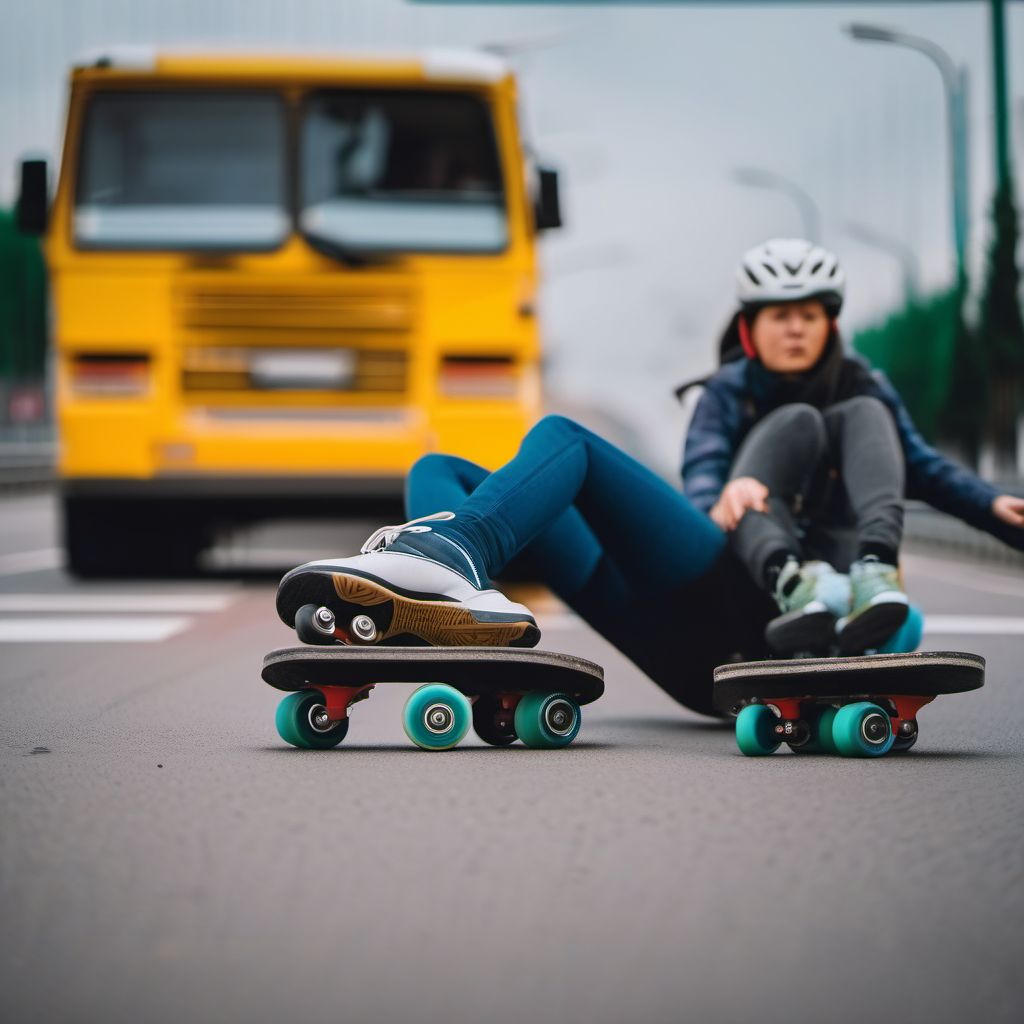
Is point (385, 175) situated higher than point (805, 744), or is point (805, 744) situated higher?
point (385, 175)

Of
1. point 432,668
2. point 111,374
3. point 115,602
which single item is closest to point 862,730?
point 432,668

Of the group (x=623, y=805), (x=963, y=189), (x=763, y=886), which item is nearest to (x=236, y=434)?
(x=623, y=805)

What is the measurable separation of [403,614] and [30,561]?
12.7 meters

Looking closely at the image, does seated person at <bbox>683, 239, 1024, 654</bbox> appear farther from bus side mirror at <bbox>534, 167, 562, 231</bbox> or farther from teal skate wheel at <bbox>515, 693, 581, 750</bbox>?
bus side mirror at <bbox>534, 167, 562, 231</bbox>

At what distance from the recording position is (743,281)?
19.0ft

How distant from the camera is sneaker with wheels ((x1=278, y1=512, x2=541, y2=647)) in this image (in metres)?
4.80

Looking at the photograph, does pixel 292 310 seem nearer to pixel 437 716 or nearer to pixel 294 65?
pixel 294 65

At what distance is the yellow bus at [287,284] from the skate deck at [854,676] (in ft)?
27.0

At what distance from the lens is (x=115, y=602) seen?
12.2m

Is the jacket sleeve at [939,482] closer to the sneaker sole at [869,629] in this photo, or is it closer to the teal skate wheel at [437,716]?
→ the sneaker sole at [869,629]

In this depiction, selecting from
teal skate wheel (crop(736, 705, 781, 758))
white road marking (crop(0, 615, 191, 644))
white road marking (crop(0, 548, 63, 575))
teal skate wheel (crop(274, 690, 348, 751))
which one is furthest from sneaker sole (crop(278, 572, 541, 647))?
white road marking (crop(0, 548, 63, 575))

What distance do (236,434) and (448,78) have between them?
2.52 meters

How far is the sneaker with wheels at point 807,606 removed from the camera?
5.20m

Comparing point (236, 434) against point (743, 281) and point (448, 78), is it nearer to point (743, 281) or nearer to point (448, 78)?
point (448, 78)
